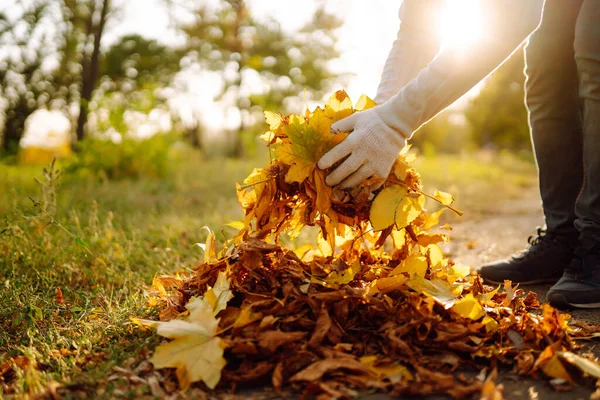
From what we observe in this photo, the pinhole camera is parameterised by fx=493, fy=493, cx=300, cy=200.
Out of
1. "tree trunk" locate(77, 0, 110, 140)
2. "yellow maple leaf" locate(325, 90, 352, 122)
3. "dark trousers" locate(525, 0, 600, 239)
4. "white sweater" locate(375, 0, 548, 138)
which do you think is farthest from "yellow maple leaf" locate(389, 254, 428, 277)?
"tree trunk" locate(77, 0, 110, 140)

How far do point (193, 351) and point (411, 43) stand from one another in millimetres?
1472

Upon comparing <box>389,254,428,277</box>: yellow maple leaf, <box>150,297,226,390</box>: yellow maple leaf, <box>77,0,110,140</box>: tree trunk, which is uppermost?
<box>77,0,110,140</box>: tree trunk

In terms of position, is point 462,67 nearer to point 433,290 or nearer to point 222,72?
point 433,290

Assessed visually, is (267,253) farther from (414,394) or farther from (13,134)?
(13,134)

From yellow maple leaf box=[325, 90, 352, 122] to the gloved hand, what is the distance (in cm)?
9

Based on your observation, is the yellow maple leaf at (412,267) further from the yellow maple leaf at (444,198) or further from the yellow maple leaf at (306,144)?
the yellow maple leaf at (306,144)

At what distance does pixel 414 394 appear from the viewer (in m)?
1.19

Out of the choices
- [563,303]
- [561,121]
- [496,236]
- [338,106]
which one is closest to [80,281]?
[338,106]

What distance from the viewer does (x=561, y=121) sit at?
7.46 feet

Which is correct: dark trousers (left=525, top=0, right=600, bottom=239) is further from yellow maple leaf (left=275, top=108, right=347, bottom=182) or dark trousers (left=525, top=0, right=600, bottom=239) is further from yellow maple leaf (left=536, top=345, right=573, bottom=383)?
yellow maple leaf (left=275, top=108, right=347, bottom=182)

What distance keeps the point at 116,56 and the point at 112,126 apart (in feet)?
39.0

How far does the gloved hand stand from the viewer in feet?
5.03

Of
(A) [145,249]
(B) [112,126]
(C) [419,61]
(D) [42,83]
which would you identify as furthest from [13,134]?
(C) [419,61]

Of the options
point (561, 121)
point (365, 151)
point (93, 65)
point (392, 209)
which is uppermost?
point (93, 65)
